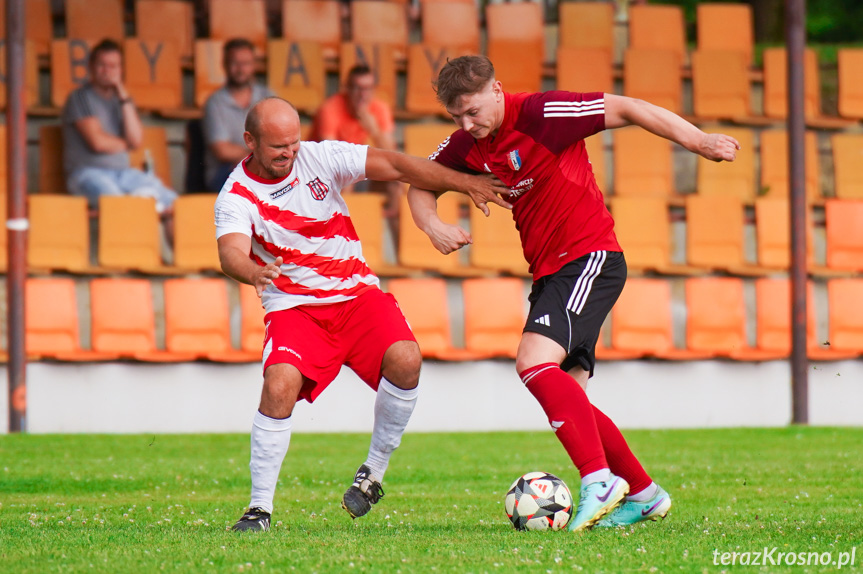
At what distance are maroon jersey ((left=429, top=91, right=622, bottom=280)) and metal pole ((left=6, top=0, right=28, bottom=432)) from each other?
6.19m

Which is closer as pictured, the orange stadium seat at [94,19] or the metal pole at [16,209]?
A: the metal pole at [16,209]

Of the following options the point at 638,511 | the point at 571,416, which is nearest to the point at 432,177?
the point at 571,416

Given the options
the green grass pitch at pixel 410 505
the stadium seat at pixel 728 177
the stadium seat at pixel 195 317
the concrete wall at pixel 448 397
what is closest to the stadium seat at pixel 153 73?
the stadium seat at pixel 195 317

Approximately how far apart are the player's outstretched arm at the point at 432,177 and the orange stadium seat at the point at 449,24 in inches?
370

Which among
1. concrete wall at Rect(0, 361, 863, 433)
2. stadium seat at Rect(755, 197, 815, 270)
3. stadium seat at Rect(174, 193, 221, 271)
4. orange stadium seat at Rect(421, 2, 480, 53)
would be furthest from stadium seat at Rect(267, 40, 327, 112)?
stadium seat at Rect(755, 197, 815, 270)

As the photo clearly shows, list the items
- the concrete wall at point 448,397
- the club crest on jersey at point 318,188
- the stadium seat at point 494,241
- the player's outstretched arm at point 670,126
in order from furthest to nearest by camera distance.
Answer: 1. the stadium seat at point 494,241
2. the concrete wall at point 448,397
3. the club crest on jersey at point 318,188
4. the player's outstretched arm at point 670,126

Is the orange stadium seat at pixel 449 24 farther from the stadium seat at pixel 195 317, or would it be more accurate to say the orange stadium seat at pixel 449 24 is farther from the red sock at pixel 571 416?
the red sock at pixel 571 416

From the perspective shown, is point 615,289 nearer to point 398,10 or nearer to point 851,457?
point 851,457

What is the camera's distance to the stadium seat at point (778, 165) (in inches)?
512

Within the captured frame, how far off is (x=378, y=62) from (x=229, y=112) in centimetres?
275

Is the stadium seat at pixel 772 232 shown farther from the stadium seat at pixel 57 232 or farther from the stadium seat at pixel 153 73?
the stadium seat at pixel 57 232

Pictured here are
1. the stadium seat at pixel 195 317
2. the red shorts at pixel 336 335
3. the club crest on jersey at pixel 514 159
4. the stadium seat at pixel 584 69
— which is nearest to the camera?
the club crest on jersey at pixel 514 159

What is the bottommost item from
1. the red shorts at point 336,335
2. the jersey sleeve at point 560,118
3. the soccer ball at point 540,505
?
the soccer ball at point 540,505

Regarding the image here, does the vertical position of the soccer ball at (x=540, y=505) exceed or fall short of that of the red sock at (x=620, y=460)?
it falls short
